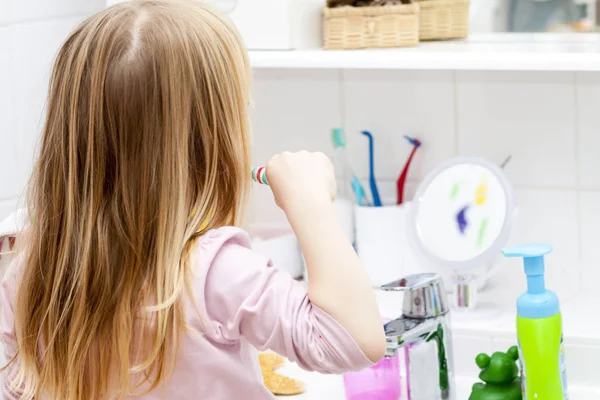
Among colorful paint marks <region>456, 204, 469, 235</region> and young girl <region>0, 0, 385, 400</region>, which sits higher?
young girl <region>0, 0, 385, 400</region>

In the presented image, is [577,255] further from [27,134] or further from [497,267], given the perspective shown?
[27,134]

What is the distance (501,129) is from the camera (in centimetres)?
140

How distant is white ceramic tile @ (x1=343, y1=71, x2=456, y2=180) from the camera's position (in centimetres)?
143

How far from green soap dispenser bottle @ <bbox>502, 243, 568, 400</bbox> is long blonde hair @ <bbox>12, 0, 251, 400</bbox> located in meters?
0.36

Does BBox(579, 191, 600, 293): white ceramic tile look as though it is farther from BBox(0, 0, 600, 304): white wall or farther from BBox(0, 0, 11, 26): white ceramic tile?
BBox(0, 0, 11, 26): white ceramic tile

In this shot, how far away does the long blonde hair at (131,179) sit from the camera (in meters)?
0.83

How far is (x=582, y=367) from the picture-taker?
1246mm

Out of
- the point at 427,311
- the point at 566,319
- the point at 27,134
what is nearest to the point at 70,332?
the point at 427,311

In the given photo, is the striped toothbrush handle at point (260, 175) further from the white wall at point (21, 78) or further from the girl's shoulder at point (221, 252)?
the white wall at point (21, 78)

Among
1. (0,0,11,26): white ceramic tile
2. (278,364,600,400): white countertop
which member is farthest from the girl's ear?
(0,0,11,26): white ceramic tile

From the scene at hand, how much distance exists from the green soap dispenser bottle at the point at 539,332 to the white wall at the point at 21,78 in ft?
2.23

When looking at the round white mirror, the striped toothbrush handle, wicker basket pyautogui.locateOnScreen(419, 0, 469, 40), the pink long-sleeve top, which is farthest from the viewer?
wicker basket pyautogui.locateOnScreen(419, 0, 469, 40)

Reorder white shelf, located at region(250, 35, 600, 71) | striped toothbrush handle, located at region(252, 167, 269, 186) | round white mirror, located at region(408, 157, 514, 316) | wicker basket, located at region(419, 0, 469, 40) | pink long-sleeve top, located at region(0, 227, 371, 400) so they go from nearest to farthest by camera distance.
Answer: pink long-sleeve top, located at region(0, 227, 371, 400) < striped toothbrush handle, located at region(252, 167, 269, 186) < white shelf, located at region(250, 35, 600, 71) < round white mirror, located at region(408, 157, 514, 316) < wicker basket, located at region(419, 0, 469, 40)

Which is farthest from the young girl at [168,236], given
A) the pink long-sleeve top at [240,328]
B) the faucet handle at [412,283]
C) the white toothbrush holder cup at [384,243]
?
the white toothbrush holder cup at [384,243]
